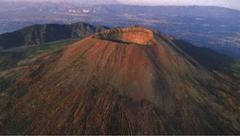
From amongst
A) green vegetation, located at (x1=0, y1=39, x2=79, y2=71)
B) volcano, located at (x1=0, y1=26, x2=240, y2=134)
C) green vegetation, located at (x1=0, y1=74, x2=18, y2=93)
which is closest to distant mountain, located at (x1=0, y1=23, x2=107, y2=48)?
green vegetation, located at (x1=0, y1=39, x2=79, y2=71)

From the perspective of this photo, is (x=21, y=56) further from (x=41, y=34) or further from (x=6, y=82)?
(x=41, y=34)

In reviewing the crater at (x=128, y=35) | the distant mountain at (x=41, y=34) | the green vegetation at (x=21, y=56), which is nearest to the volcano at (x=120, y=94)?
the crater at (x=128, y=35)

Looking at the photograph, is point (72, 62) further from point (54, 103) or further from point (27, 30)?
point (27, 30)

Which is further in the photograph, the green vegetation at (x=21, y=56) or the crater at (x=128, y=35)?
the green vegetation at (x=21, y=56)

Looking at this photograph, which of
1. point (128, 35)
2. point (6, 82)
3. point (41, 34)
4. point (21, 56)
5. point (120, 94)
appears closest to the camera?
point (120, 94)

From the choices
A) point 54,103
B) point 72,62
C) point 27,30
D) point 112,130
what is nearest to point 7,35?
point 27,30

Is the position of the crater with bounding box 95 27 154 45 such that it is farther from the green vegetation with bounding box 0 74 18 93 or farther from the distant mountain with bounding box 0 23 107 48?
the distant mountain with bounding box 0 23 107 48

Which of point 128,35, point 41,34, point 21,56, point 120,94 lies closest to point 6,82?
point 21,56

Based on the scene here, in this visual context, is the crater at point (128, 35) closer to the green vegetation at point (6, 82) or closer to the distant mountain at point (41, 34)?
the green vegetation at point (6, 82)

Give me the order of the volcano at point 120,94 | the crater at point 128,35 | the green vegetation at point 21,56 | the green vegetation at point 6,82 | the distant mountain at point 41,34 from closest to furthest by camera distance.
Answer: the volcano at point 120,94 → the green vegetation at point 6,82 → the crater at point 128,35 → the green vegetation at point 21,56 → the distant mountain at point 41,34
